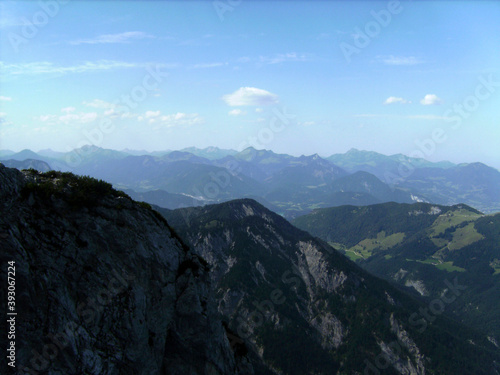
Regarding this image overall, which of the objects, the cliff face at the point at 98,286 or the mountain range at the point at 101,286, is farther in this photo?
the mountain range at the point at 101,286

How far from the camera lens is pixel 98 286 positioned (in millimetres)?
32281

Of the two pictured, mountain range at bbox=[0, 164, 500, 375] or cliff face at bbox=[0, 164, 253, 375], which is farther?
mountain range at bbox=[0, 164, 500, 375]

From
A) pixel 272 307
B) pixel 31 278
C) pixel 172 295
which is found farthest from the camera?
pixel 272 307

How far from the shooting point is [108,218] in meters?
36.9

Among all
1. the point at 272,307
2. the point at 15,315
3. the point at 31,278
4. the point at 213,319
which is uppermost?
the point at 31,278

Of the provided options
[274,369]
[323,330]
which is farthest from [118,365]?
[323,330]

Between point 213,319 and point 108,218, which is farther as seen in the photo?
point 213,319

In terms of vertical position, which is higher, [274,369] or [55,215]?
[55,215]

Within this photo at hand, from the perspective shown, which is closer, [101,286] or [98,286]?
[98,286]

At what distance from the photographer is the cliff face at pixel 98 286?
1053 inches

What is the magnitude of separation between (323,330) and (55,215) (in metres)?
205

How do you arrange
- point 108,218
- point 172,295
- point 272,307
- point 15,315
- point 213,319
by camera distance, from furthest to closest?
Result: 1. point 272,307
2. point 213,319
3. point 172,295
4. point 108,218
5. point 15,315

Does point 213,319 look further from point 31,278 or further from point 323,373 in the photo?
point 323,373

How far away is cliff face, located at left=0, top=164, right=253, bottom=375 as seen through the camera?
26.8 meters
